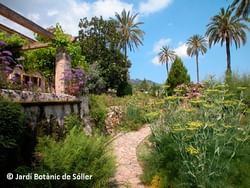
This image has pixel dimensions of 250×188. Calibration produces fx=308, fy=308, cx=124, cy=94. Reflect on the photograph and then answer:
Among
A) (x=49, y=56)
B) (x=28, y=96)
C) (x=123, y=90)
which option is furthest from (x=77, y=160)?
(x=123, y=90)

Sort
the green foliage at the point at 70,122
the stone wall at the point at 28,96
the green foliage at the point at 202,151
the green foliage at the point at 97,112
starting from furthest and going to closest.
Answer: the green foliage at the point at 97,112
the green foliage at the point at 70,122
the stone wall at the point at 28,96
the green foliage at the point at 202,151

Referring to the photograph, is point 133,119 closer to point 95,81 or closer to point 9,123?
point 9,123

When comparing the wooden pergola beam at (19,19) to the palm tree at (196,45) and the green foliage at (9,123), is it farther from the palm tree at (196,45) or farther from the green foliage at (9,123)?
the palm tree at (196,45)

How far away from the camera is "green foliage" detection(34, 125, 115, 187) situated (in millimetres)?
4184

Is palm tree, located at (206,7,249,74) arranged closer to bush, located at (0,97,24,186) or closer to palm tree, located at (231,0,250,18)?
palm tree, located at (231,0,250,18)

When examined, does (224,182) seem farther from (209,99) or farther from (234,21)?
(234,21)

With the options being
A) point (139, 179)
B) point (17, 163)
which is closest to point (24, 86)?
point (17, 163)

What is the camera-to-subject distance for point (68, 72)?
7676 millimetres

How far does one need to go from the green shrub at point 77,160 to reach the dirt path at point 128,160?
2.47ft

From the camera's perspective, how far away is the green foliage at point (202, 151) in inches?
174

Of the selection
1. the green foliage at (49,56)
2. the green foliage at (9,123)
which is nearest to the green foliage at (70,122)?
the green foliage at (49,56)

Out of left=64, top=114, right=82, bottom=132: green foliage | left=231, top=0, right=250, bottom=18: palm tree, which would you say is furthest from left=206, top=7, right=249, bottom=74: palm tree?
left=64, top=114, right=82, bottom=132: green foliage

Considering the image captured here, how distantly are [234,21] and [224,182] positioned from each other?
2593 centimetres

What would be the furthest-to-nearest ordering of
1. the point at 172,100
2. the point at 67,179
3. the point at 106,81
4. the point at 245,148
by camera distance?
1. the point at 106,81
2. the point at 172,100
3. the point at 245,148
4. the point at 67,179
